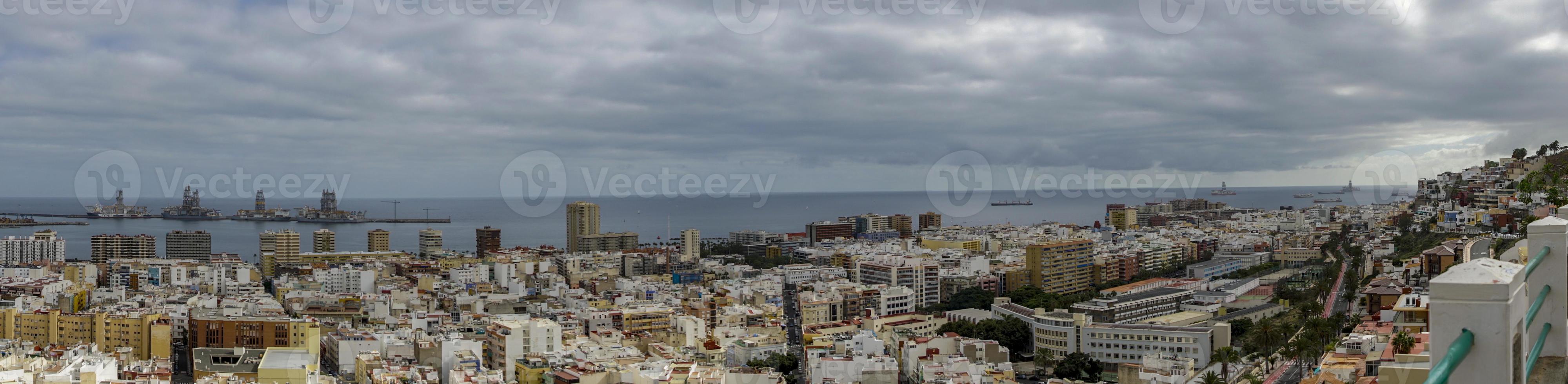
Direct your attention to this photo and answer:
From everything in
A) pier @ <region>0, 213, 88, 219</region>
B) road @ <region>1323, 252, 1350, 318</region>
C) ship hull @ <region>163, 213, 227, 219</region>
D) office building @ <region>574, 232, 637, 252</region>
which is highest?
pier @ <region>0, 213, 88, 219</region>

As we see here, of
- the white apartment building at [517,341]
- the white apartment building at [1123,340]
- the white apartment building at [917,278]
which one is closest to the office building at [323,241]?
the white apartment building at [917,278]

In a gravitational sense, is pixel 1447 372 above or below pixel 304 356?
above

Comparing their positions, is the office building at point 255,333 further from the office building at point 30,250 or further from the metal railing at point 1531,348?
the office building at point 30,250

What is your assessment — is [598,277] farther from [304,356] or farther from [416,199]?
[416,199]

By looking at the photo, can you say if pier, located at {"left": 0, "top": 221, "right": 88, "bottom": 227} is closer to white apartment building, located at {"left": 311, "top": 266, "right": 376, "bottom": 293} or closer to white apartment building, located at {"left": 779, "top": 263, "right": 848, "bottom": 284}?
white apartment building, located at {"left": 311, "top": 266, "right": 376, "bottom": 293}

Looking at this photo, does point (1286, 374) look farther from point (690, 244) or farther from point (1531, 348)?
point (690, 244)

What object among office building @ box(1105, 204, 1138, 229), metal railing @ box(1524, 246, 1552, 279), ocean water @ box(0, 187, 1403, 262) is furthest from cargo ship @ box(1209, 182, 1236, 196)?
metal railing @ box(1524, 246, 1552, 279)

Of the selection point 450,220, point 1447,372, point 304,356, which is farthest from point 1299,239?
point 450,220
